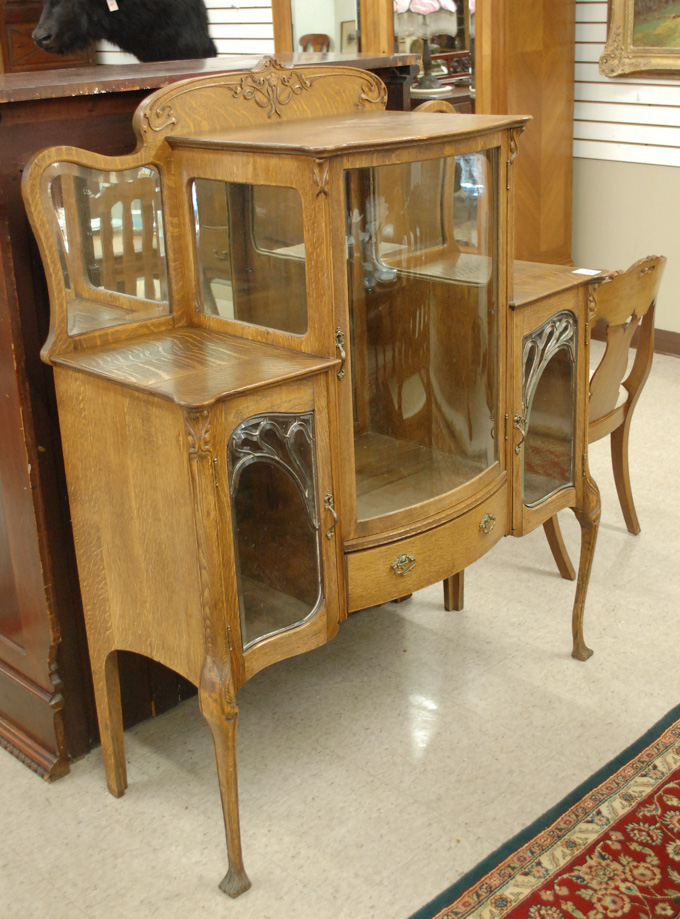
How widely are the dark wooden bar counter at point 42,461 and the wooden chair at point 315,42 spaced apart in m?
3.02

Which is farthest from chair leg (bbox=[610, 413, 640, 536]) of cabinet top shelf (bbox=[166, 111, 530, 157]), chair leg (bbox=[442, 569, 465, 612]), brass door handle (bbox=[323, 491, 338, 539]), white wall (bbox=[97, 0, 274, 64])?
white wall (bbox=[97, 0, 274, 64])

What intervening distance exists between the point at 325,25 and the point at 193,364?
403cm

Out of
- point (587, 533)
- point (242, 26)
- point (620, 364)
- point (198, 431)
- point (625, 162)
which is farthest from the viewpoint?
point (242, 26)

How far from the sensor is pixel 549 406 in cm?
243

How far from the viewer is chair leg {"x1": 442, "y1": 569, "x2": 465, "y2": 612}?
2857mm

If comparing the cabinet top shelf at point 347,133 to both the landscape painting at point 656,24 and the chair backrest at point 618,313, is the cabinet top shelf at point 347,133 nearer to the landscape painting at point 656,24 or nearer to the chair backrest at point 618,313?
the chair backrest at point 618,313

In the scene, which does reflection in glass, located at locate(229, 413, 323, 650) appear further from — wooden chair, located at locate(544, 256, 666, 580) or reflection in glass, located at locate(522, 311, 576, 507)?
wooden chair, located at locate(544, 256, 666, 580)

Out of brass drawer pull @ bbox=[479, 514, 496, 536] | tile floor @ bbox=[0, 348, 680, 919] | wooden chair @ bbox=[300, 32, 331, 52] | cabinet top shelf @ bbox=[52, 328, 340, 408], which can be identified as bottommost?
tile floor @ bbox=[0, 348, 680, 919]

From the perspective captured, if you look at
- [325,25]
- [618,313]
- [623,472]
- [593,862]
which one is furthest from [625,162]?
[593,862]

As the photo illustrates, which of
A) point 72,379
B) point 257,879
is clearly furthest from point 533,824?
point 72,379

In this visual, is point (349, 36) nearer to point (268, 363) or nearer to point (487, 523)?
point (487, 523)

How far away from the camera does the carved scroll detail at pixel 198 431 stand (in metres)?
1.68

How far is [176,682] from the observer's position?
2.51 m

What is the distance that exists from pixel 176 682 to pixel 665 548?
1.57 m
